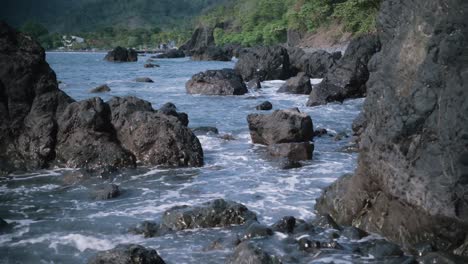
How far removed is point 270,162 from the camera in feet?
46.1

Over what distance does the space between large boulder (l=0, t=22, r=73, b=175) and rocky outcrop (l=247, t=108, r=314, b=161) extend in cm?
589

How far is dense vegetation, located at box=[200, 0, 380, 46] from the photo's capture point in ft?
139

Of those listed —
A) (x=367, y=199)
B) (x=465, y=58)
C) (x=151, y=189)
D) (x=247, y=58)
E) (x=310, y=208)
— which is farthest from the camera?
(x=247, y=58)

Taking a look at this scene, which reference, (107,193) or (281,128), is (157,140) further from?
(281,128)

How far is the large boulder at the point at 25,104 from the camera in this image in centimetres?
1420

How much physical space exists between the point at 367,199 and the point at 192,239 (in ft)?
10.0

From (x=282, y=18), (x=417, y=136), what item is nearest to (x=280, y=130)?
(x=417, y=136)

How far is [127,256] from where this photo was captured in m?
6.83

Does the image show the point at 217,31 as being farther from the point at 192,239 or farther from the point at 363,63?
the point at 192,239

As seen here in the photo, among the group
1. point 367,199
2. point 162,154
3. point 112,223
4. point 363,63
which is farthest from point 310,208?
point 363,63

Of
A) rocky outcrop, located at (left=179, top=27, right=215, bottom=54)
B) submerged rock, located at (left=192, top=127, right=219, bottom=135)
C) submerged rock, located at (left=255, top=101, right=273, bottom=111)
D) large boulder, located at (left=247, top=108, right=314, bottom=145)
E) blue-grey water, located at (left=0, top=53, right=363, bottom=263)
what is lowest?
blue-grey water, located at (left=0, top=53, right=363, bottom=263)

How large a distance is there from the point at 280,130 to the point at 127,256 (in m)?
9.40

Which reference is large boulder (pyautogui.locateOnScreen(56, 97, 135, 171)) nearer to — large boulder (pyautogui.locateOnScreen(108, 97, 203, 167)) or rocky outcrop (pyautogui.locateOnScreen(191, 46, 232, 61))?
large boulder (pyautogui.locateOnScreen(108, 97, 203, 167))

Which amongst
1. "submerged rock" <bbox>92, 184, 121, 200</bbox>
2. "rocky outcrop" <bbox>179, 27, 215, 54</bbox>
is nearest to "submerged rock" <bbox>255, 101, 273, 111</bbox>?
"submerged rock" <bbox>92, 184, 121, 200</bbox>
